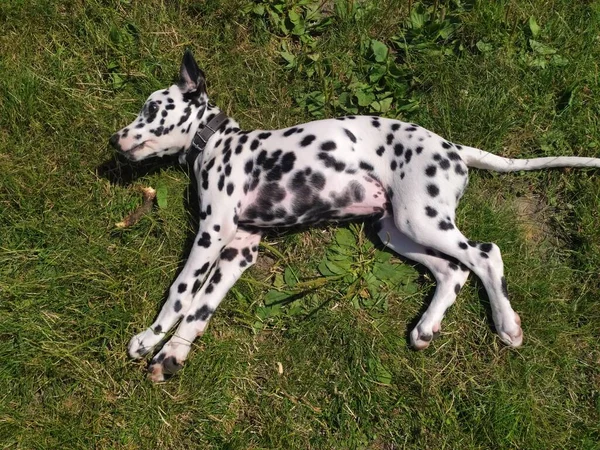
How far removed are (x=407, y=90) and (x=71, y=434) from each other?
3932 millimetres

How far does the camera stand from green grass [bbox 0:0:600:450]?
4.12 meters

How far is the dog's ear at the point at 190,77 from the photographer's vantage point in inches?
172

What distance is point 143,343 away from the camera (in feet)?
13.7

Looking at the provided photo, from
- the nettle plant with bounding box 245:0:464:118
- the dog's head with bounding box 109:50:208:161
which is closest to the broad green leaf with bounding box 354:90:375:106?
the nettle plant with bounding box 245:0:464:118

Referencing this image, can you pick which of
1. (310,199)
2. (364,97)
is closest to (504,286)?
(310,199)

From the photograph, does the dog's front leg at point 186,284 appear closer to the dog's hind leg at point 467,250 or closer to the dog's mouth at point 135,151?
the dog's mouth at point 135,151

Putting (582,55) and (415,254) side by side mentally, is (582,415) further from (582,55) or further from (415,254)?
(582,55)

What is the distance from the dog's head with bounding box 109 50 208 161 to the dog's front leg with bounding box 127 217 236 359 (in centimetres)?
86

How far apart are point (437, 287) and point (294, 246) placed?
3.98ft

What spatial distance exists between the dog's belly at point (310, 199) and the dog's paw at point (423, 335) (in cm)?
97

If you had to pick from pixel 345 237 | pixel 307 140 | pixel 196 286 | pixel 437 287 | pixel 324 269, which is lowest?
pixel 437 287

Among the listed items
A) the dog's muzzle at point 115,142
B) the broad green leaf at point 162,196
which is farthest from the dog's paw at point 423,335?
the dog's muzzle at point 115,142

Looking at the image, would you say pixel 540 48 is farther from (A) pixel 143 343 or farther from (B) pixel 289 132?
(A) pixel 143 343

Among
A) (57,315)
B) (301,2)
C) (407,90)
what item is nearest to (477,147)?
(407,90)
